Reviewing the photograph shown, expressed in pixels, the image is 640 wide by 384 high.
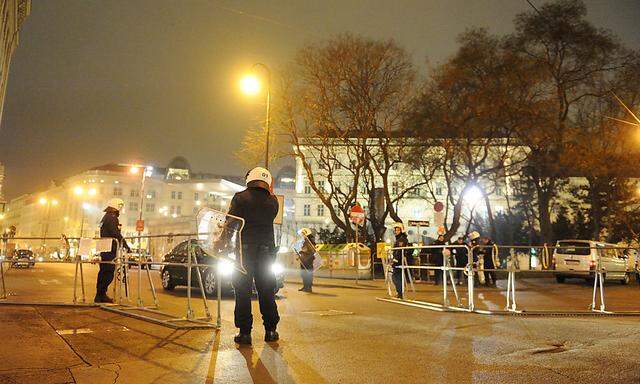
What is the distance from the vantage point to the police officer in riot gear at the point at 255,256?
648 cm

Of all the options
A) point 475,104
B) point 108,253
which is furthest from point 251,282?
point 475,104

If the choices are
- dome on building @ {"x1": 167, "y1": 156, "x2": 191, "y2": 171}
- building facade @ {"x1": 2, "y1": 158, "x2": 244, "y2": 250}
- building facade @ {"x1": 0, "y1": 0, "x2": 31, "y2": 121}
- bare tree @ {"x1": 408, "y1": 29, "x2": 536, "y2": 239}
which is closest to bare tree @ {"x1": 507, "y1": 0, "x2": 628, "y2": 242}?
bare tree @ {"x1": 408, "y1": 29, "x2": 536, "y2": 239}

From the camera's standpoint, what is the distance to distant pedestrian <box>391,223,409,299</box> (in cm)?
1363

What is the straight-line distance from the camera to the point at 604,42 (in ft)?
97.9

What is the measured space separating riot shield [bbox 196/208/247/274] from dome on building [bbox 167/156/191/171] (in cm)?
12153

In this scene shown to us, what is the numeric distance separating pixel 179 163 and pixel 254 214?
123 meters

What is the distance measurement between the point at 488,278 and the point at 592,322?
39.5ft

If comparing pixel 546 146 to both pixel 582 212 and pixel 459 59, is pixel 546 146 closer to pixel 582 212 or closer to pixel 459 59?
pixel 459 59

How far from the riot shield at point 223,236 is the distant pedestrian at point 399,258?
7094 millimetres

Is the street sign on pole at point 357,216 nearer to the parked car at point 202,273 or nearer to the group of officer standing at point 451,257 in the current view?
the group of officer standing at point 451,257

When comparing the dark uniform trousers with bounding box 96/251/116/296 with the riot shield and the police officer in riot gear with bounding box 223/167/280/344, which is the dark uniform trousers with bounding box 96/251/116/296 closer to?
the riot shield

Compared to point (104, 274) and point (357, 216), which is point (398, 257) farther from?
point (357, 216)

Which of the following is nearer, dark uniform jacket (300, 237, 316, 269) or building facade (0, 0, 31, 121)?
dark uniform jacket (300, 237, 316, 269)

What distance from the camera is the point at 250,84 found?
73.6 ft
